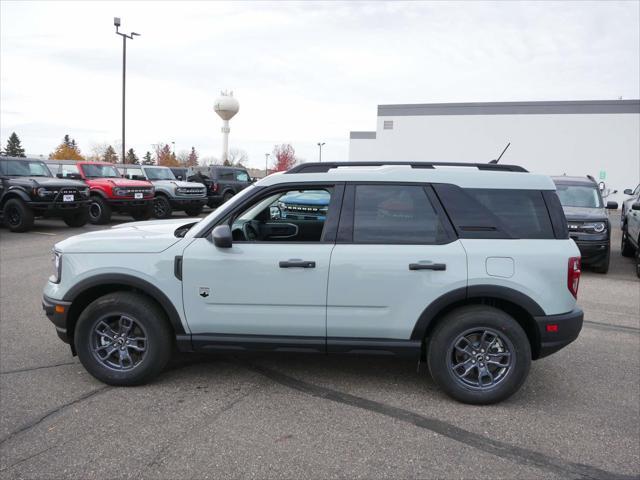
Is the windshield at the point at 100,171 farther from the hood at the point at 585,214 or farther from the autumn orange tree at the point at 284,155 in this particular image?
the autumn orange tree at the point at 284,155

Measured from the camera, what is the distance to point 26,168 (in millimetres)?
14516

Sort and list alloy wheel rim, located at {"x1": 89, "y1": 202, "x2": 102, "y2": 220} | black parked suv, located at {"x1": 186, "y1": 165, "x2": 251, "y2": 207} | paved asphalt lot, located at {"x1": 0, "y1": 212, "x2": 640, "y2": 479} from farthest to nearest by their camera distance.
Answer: black parked suv, located at {"x1": 186, "y1": 165, "x2": 251, "y2": 207} → alloy wheel rim, located at {"x1": 89, "y1": 202, "x2": 102, "y2": 220} → paved asphalt lot, located at {"x1": 0, "y1": 212, "x2": 640, "y2": 479}

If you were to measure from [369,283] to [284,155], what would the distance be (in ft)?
308

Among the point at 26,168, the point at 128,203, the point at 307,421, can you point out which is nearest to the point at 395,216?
the point at 307,421

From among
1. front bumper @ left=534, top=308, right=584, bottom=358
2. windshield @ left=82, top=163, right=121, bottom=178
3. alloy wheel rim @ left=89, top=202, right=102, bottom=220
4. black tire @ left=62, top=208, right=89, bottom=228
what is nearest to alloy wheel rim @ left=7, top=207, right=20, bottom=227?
black tire @ left=62, top=208, right=89, bottom=228

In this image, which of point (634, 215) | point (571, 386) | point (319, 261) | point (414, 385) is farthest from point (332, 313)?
point (634, 215)

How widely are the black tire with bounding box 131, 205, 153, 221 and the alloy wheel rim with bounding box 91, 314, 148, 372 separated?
1347 centimetres

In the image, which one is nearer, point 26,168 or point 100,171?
point 26,168

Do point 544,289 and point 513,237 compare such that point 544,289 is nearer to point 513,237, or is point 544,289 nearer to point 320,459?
point 513,237

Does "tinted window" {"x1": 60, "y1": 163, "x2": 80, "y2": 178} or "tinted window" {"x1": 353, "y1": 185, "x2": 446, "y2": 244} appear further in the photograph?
"tinted window" {"x1": 60, "y1": 163, "x2": 80, "y2": 178}

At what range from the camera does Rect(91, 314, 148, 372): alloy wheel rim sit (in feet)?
13.8

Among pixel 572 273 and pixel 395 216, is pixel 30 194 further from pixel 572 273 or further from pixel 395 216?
pixel 572 273

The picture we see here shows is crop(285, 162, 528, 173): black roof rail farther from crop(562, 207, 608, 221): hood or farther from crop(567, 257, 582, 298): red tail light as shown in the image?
crop(562, 207, 608, 221): hood

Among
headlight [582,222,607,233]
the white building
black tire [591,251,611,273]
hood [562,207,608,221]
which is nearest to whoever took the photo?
headlight [582,222,607,233]
